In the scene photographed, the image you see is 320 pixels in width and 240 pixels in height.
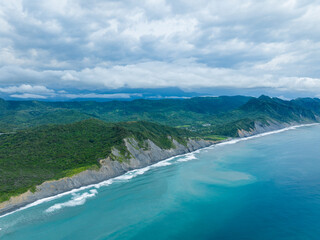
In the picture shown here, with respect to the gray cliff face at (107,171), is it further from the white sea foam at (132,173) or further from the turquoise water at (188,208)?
the turquoise water at (188,208)

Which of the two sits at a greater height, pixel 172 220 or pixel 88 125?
pixel 88 125

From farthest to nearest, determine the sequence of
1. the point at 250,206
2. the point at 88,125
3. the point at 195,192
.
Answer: the point at 88,125 < the point at 195,192 < the point at 250,206

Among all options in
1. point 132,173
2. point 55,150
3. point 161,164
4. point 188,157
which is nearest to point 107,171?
point 132,173

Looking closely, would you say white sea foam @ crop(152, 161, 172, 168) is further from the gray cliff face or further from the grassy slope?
the grassy slope

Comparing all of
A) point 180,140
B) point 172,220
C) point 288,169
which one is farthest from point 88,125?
point 288,169

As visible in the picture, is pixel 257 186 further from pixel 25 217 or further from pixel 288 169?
pixel 25 217
